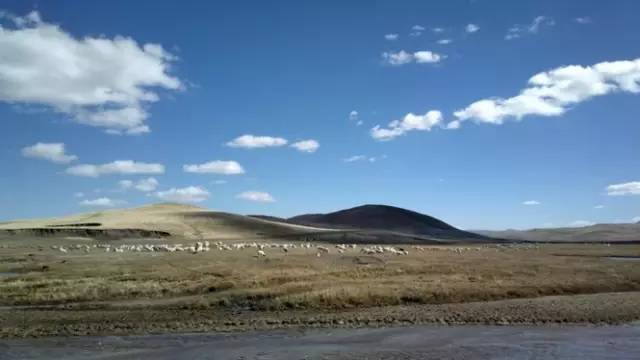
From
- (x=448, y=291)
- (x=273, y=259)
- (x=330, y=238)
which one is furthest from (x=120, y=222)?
(x=448, y=291)

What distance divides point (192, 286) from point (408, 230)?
160m

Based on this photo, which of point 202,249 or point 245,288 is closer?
point 245,288

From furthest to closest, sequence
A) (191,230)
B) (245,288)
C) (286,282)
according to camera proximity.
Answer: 1. (191,230)
2. (286,282)
3. (245,288)

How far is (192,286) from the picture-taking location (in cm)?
3431

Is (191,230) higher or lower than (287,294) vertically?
higher

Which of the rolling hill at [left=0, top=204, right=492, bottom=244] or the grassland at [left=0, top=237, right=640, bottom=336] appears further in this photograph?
the rolling hill at [left=0, top=204, right=492, bottom=244]

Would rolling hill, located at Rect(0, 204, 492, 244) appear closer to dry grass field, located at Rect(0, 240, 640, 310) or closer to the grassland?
dry grass field, located at Rect(0, 240, 640, 310)

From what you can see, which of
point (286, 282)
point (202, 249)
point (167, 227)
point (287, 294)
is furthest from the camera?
point (167, 227)

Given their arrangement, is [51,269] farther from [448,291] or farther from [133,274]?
[448,291]

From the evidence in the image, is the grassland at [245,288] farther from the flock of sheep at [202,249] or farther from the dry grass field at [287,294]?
the flock of sheep at [202,249]

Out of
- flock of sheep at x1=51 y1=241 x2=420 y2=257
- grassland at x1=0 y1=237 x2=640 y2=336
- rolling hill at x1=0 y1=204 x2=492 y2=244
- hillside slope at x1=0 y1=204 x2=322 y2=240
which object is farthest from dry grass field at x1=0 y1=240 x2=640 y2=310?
hillside slope at x1=0 y1=204 x2=322 y2=240

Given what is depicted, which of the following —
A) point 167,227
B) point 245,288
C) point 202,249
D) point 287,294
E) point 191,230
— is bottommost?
point 287,294

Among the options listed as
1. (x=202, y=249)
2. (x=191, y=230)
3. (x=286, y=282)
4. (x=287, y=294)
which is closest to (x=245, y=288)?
(x=286, y=282)

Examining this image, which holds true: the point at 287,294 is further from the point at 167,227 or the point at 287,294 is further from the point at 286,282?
the point at 167,227
